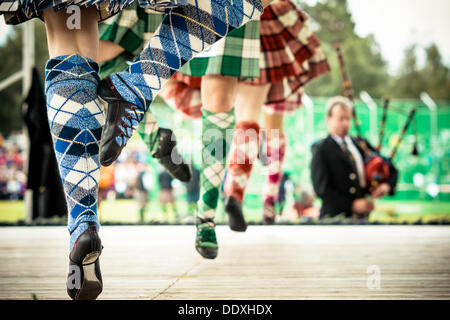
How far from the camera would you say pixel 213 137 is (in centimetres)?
144

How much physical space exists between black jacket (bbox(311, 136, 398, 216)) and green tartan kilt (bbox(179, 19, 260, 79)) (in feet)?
7.28

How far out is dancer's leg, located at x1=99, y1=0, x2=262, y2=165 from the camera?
759mm

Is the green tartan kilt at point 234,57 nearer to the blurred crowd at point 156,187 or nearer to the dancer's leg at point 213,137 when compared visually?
the dancer's leg at point 213,137

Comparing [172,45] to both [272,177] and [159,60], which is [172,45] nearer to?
[159,60]

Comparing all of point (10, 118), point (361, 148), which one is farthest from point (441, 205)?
point (10, 118)

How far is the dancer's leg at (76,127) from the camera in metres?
0.73

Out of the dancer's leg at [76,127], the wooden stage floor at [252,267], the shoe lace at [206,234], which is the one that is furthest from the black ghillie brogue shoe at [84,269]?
the shoe lace at [206,234]

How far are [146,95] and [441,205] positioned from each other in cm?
785

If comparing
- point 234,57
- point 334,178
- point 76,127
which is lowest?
point 334,178

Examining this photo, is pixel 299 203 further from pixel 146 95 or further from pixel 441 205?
pixel 146 95

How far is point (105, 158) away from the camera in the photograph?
757 millimetres

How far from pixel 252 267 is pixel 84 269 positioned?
55 centimetres

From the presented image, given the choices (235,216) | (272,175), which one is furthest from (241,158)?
(272,175)

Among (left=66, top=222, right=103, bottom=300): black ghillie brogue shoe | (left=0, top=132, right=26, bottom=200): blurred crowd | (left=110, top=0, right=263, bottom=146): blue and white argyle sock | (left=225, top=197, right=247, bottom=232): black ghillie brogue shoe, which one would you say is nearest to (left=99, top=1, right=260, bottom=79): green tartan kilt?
(left=225, top=197, right=247, bottom=232): black ghillie brogue shoe
